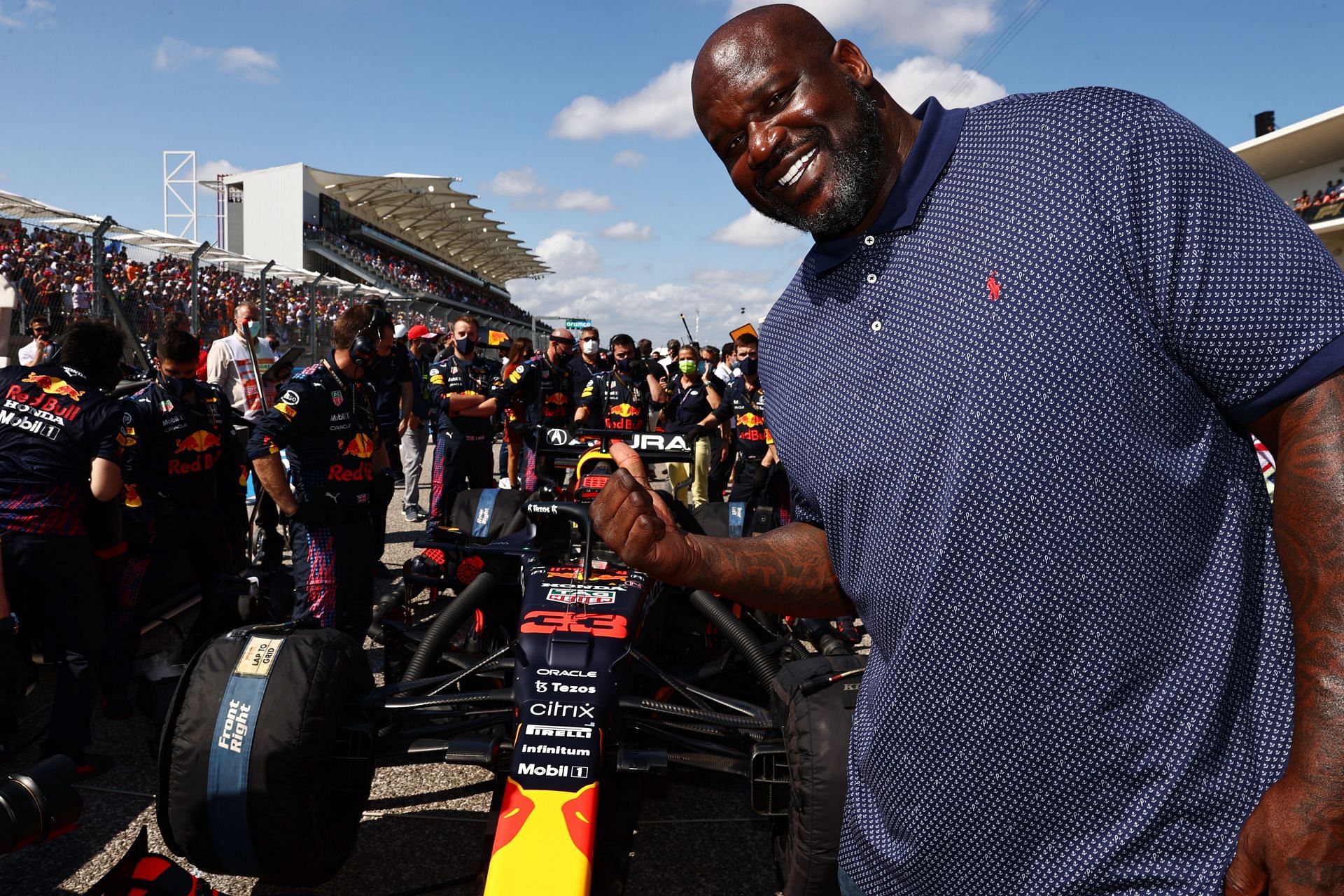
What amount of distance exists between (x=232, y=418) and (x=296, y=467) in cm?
115

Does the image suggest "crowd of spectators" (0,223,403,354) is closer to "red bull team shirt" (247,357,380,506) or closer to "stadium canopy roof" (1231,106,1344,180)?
"red bull team shirt" (247,357,380,506)

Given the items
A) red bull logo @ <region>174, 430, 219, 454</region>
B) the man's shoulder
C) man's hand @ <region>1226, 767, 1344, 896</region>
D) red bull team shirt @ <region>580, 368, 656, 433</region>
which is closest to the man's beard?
the man's shoulder

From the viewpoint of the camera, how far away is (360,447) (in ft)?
16.9

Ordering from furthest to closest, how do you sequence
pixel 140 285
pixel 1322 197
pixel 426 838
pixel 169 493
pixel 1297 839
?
pixel 1322 197, pixel 140 285, pixel 169 493, pixel 426 838, pixel 1297 839

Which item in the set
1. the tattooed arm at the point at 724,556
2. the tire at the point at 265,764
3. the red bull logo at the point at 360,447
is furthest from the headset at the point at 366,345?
the tattooed arm at the point at 724,556

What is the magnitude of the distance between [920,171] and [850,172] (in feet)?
0.32

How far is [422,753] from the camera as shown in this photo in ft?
10.3

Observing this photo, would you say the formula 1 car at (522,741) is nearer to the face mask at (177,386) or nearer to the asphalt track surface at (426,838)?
the asphalt track surface at (426,838)

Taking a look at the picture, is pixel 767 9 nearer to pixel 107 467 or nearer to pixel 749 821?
pixel 749 821

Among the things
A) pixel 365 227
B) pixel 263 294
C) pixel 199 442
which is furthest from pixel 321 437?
pixel 365 227

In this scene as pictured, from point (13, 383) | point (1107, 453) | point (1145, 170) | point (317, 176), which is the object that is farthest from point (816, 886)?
point (317, 176)

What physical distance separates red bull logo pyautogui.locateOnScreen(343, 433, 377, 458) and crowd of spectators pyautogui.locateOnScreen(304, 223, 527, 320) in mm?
47908

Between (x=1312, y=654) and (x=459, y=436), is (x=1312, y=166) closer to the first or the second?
(x=459, y=436)

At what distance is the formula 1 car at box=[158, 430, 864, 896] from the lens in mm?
2660
